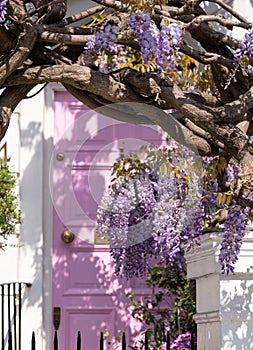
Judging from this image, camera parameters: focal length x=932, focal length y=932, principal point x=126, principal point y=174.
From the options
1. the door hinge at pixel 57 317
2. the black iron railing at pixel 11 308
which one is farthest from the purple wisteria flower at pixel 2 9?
the door hinge at pixel 57 317

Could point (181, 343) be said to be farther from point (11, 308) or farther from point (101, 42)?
point (101, 42)

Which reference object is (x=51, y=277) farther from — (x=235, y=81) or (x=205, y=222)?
(x=235, y=81)

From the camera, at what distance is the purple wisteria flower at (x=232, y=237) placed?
12.0 ft

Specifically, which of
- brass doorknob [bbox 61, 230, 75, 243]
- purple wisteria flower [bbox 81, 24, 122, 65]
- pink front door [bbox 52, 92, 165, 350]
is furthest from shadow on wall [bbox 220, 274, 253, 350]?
brass doorknob [bbox 61, 230, 75, 243]

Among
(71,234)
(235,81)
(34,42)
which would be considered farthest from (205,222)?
(71,234)

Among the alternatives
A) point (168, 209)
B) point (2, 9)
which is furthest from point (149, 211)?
point (2, 9)

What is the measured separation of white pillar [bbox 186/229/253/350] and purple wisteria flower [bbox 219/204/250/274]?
0.20 ft

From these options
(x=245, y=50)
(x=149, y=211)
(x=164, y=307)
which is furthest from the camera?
(x=164, y=307)

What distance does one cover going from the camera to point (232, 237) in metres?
3.76

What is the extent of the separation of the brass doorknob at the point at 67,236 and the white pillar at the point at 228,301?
292cm

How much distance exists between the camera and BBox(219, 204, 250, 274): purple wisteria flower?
3.67m

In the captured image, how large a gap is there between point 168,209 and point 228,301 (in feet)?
3.87

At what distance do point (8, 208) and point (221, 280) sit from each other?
2486mm

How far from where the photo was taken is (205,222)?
15.3ft
